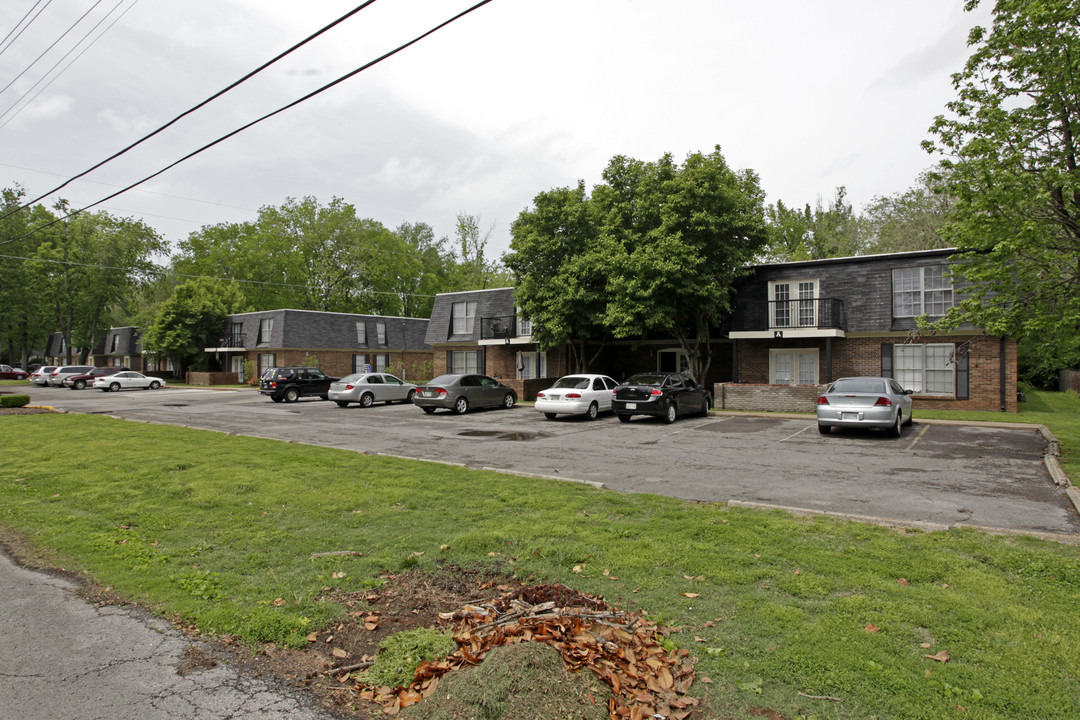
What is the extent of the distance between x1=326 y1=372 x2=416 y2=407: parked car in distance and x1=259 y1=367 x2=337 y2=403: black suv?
342cm

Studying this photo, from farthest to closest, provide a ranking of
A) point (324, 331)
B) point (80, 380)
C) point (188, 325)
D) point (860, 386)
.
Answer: point (188, 325), point (324, 331), point (80, 380), point (860, 386)

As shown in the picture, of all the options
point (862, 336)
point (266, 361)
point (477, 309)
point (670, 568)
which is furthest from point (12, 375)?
point (670, 568)

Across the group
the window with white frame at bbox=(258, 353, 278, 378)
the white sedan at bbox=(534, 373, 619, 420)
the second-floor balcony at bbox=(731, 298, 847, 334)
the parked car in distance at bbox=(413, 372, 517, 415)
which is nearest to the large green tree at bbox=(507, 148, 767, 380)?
the second-floor balcony at bbox=(731, 298, 847, 334)

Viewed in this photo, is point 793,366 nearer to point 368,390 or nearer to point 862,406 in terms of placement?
point 862,406

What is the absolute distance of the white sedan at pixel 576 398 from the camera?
2011 cm

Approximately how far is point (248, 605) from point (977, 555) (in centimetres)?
613

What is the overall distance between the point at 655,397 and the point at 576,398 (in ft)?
8.65

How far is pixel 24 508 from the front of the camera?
771cm

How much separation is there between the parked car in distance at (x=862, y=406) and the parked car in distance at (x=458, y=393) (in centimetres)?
1195

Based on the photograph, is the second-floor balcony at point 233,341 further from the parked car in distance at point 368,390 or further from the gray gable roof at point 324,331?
the parked car in distance at point 368,390

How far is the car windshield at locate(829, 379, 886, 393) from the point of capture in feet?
51.7

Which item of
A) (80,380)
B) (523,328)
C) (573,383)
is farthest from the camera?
(80,380)

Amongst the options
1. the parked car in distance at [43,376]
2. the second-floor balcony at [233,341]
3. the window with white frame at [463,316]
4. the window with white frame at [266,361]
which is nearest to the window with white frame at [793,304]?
the window with white frame at [463,316]

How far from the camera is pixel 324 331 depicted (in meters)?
48.3
